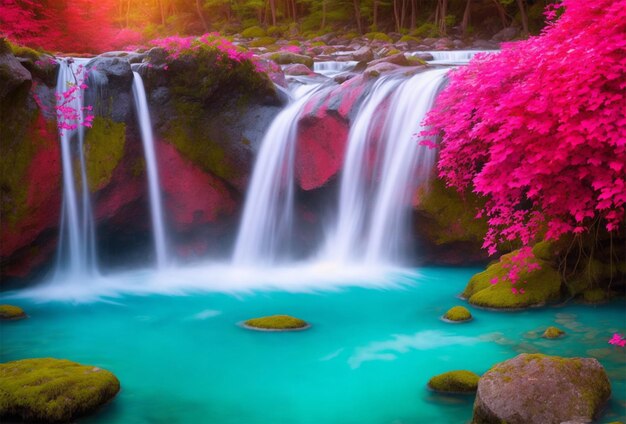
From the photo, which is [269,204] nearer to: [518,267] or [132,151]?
[132,151]

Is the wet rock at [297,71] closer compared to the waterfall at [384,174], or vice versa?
the waterfall at [384,174]

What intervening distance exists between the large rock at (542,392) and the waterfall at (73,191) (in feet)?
28.9

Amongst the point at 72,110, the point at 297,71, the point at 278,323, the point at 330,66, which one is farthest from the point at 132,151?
the point at 330,66

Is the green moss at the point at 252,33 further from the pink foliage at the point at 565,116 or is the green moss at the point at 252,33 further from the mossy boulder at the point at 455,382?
the mossy boulder at the point at 455,382

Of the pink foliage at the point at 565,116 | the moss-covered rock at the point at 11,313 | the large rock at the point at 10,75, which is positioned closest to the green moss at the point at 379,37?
the large rock at the point at 10,75

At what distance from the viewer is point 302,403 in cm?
606

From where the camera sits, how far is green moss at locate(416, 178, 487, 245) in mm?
11508

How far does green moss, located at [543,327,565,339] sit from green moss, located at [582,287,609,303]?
5.55 ft

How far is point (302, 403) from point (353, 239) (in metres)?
Result: 6.46

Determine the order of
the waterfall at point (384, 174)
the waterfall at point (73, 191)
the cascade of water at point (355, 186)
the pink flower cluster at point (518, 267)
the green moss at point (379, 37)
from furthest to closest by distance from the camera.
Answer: the green moss at point (379, 37)
the cascade of water at point (355, 186)
the waterfall at point (384, 174)
the waterfall at point (73, 191)
the pink flower cluster at point (518, 267)

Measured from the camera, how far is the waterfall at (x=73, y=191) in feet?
38.3

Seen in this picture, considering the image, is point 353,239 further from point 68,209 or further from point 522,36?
point 522,36

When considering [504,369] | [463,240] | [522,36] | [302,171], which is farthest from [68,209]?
[522,36]

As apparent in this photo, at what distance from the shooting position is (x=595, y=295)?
9.17 metres
